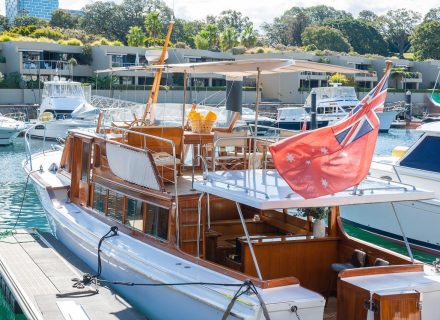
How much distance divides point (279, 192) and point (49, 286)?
14.0 ft

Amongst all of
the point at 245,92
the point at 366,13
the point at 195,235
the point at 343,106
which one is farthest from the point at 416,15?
the point at 195,235

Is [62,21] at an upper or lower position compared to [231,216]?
upper

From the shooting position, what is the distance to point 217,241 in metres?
9.84

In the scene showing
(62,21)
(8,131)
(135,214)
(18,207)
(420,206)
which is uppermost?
(62,21)

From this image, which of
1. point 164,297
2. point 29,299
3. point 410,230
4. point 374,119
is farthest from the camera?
point 410,230

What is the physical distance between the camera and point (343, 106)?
176 feet

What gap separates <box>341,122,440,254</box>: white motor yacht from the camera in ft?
53.6

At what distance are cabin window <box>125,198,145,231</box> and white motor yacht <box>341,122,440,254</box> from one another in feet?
24.8

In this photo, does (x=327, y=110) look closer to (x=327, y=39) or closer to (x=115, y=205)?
(x=115, y=205)

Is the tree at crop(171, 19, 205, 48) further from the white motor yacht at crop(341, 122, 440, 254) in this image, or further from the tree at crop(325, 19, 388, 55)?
the white motor yacht at crop(341, 122, 440, 254)

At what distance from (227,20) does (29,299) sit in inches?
4456

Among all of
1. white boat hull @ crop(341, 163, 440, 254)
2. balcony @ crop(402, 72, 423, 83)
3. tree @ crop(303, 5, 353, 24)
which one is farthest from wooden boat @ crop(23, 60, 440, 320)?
tree @ crop(303, 5, 353, 24)

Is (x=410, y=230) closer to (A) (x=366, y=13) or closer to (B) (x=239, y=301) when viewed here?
(B) (x=239, y=301)

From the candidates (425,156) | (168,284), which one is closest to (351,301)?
(168,284)
